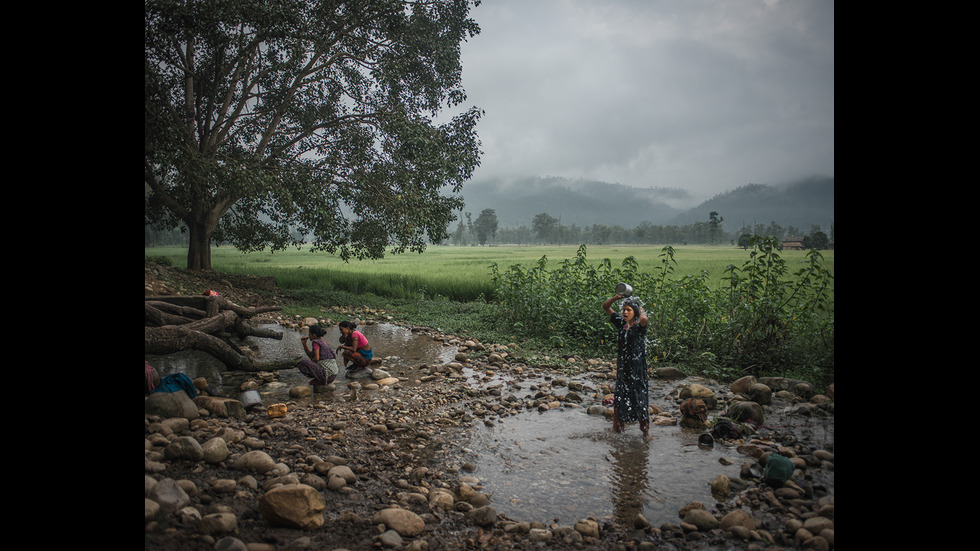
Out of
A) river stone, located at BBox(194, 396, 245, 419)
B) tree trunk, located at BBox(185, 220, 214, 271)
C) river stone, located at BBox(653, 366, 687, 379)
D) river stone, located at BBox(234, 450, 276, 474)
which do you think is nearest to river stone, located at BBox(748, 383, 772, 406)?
river stone, located at BBox(653, 366, 687, 379)

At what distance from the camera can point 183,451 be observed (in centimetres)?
337

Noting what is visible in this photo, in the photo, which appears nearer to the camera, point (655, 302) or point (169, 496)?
point (169, 496)

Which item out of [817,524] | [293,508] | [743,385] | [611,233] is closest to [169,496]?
[293,508]

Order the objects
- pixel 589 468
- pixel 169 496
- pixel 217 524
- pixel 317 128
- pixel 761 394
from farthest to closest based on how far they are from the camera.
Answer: pixel 317 128 < pixel 761 394 < pixel 589 468 < pixel 169 496 < pixel 217 524

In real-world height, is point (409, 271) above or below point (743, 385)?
above

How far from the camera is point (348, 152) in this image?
11.0 meters

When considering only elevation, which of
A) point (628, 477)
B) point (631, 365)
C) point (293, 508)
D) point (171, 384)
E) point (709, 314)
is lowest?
point (628, 477)

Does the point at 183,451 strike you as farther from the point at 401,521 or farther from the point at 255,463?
the point at 401,521

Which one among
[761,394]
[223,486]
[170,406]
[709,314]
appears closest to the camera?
[223,486]

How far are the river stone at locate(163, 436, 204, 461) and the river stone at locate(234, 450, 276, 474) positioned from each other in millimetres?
266

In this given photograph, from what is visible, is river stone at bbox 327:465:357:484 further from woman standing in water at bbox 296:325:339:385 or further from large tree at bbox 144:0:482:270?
large tree at bbox 144:0:482:270

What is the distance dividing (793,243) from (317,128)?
387 inches
